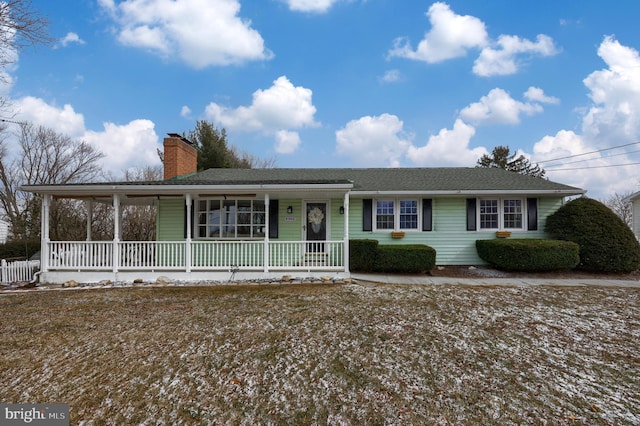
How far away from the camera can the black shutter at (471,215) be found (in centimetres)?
1053

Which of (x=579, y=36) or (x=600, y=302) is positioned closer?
(x=600, y=302)

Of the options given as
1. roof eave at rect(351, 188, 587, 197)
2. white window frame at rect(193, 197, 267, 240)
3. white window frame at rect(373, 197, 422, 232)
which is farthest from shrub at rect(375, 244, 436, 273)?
white window frame at rect(193, 197, 267, 240)

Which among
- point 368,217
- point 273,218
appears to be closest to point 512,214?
point 368,217

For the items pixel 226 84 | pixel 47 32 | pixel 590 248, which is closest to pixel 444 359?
pixel 590 248

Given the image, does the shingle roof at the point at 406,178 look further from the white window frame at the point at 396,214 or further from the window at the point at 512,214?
the window at the point at 512,214

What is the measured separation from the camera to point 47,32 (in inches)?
271

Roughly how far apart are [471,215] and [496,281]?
2.78 m

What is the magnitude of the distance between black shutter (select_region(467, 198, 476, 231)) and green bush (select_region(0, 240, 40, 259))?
1940 cm

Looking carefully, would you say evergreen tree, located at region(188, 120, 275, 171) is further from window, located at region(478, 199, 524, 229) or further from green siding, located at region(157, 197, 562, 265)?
window, located at region(478, 199, 524, 229)

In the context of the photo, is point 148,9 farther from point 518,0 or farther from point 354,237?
point 518,0

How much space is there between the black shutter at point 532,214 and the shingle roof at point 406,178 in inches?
21.0

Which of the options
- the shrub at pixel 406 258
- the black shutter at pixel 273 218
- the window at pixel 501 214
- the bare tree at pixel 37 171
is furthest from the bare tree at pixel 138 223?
the window at pixel 501 214

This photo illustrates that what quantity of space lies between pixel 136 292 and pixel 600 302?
10788 millimetres

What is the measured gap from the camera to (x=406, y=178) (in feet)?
39.0
